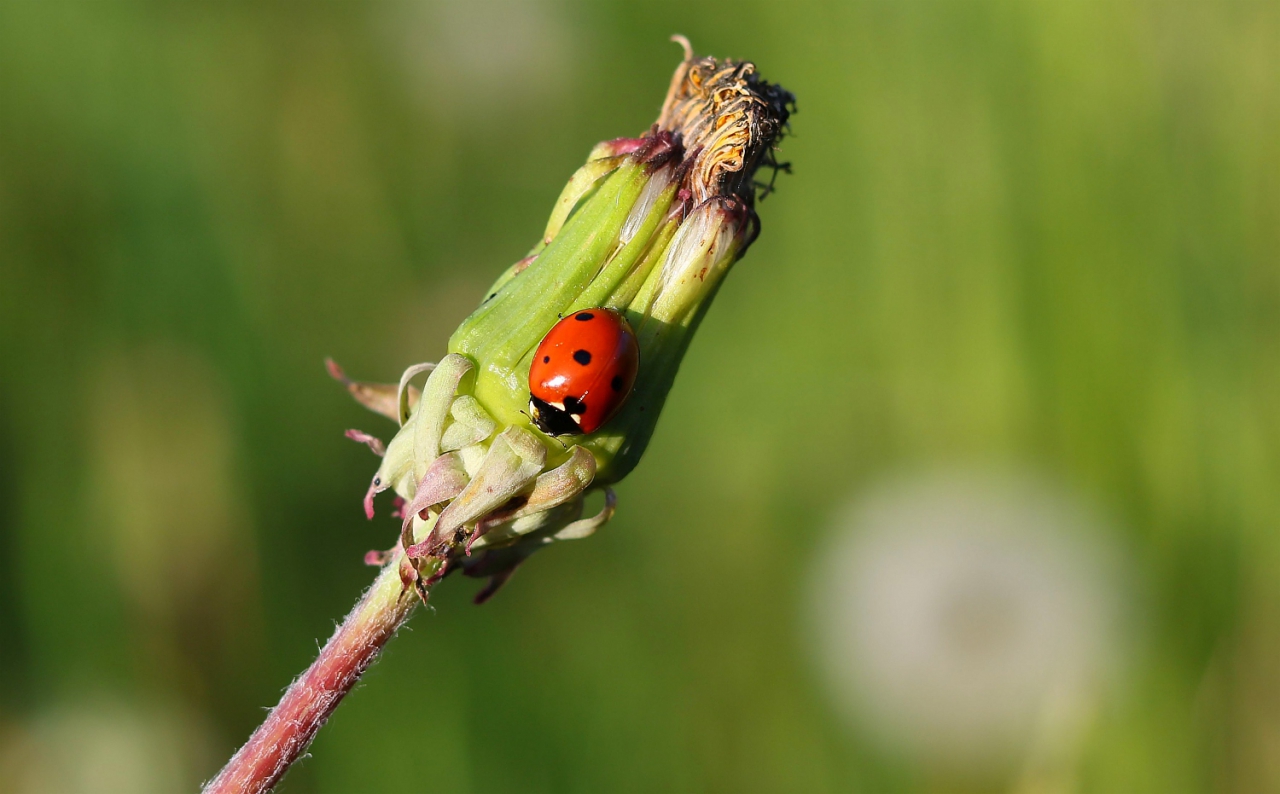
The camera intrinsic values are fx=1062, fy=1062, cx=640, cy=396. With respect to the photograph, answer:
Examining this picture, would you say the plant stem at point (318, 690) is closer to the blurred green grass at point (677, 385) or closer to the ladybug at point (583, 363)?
the ladybug at point (583, 363)

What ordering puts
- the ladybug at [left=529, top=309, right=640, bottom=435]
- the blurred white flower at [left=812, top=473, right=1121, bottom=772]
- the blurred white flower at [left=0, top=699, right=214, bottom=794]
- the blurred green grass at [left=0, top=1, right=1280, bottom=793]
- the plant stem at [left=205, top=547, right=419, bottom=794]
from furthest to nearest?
the blurred white flower at [left=812, top=473, right=1121, bottom=772]
the blurred green grass at [left=0, top=1, right=1280, bottom=793]
the blurred white flower at [left=0, top=699, right=214, bottom=794]
the ladybug at [left=529, top=309, right=640, bottom=435]
the plant stem at [left=205, top=547, right=419, bottom=794]

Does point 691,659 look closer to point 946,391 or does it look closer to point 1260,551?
point 946,391

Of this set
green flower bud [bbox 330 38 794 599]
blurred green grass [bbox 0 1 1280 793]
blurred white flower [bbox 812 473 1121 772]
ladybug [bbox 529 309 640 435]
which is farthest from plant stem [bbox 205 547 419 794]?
blurred white flower [bbox 812 473 1121 772]

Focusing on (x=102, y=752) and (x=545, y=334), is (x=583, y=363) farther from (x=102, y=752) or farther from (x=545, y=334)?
(x=102, y=752)

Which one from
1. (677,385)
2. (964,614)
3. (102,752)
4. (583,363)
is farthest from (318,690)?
(677,385)

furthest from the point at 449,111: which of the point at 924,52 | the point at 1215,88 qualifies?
the point at 1215,88

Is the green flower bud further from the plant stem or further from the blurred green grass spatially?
the blurred green grass
